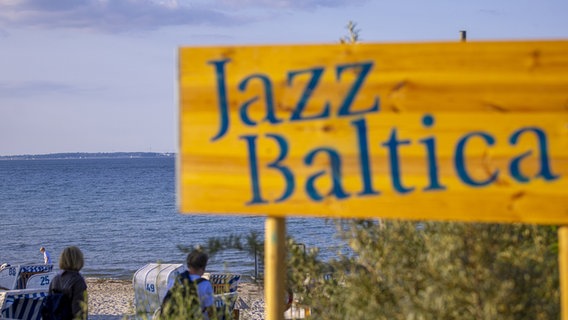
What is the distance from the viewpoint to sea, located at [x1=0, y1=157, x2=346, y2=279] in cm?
3728

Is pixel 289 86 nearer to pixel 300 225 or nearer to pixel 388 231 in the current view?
pixel 388 231

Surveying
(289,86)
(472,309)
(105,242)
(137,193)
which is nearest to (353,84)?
(289,86)

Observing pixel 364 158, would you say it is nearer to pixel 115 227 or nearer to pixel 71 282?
pixel 71 282

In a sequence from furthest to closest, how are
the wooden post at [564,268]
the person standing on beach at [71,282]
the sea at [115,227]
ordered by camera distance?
the sea at [115,227] → the person standing on beach at [71,282] → the wooden post at [564,268]

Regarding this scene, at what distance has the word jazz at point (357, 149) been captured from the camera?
10.7ft

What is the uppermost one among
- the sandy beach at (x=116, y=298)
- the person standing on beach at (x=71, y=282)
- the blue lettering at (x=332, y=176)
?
the blue lettering at (x=332, y=176)

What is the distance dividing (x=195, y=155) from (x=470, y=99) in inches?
46.4

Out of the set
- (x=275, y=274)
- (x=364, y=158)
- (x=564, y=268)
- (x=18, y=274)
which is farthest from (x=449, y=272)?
(x=18, y=274)

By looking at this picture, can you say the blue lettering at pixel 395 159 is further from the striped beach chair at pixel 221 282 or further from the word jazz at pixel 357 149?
the striped beach chair at pixel 221 282

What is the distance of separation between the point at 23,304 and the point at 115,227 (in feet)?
151

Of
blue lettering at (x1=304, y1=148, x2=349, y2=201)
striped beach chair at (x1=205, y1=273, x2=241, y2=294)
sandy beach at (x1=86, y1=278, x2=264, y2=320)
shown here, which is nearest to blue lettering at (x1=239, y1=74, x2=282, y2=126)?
blue lettering at (x1=304, y1=148, x2=349, y2=201)

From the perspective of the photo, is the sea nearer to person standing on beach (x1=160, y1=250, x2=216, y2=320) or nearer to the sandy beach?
person standing on beach (x1=160, y1=250, x2=216, y2=320)

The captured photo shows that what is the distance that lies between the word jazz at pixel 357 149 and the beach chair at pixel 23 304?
8103 mm

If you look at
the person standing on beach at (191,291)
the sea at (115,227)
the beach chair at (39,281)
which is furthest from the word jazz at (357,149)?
the beach chair at (39,281)
